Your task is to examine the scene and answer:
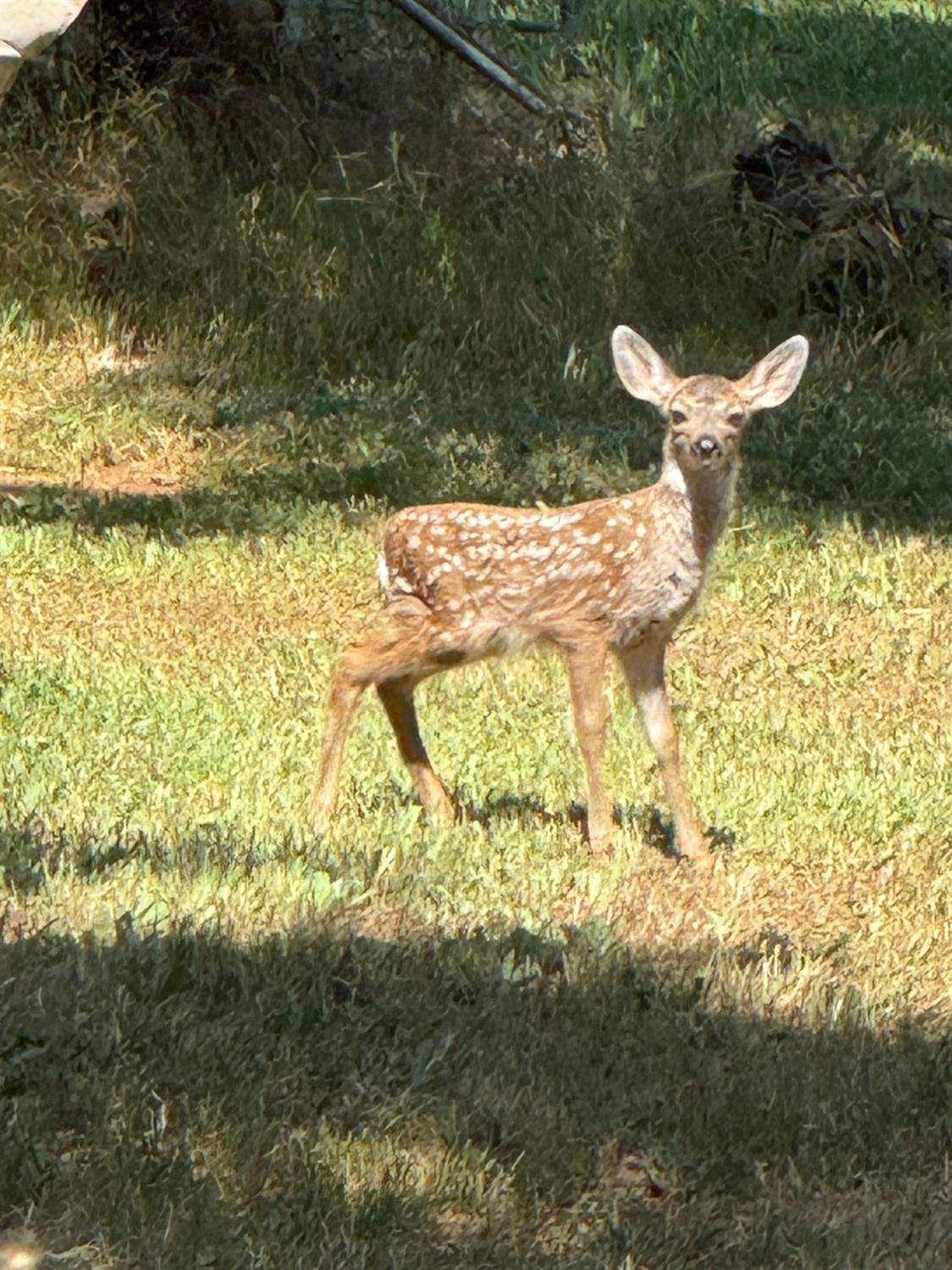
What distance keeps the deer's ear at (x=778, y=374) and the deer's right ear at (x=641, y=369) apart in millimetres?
269

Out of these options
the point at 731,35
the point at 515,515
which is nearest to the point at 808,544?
the point at 515,515

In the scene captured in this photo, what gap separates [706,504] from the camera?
26.2 ft

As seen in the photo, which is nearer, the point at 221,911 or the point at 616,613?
the point at 221,911

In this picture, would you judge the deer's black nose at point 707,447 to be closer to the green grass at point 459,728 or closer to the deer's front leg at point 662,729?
the deer's front leg at point 662,729

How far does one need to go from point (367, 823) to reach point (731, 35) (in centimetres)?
1381

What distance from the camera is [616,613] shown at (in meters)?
7.99

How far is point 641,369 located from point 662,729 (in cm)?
125

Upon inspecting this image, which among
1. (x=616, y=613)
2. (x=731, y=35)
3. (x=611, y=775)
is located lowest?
(x=611, y=775)

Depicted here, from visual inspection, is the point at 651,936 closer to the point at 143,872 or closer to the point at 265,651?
the point at 143,872

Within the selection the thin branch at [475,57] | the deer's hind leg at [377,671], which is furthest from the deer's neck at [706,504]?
the thin branch at [475,57]

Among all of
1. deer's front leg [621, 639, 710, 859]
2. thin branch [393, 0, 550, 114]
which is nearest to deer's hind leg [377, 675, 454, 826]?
deer's front leg [621, 639, 710, 859]

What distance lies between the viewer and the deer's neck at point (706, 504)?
26.1 feet

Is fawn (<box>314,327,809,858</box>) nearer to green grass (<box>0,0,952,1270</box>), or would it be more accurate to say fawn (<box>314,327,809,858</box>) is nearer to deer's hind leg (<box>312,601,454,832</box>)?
deer's hind leg (<box>312,601,454,832</box>)

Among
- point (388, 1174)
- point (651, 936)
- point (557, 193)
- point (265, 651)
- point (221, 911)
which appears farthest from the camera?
point (557, 193)
